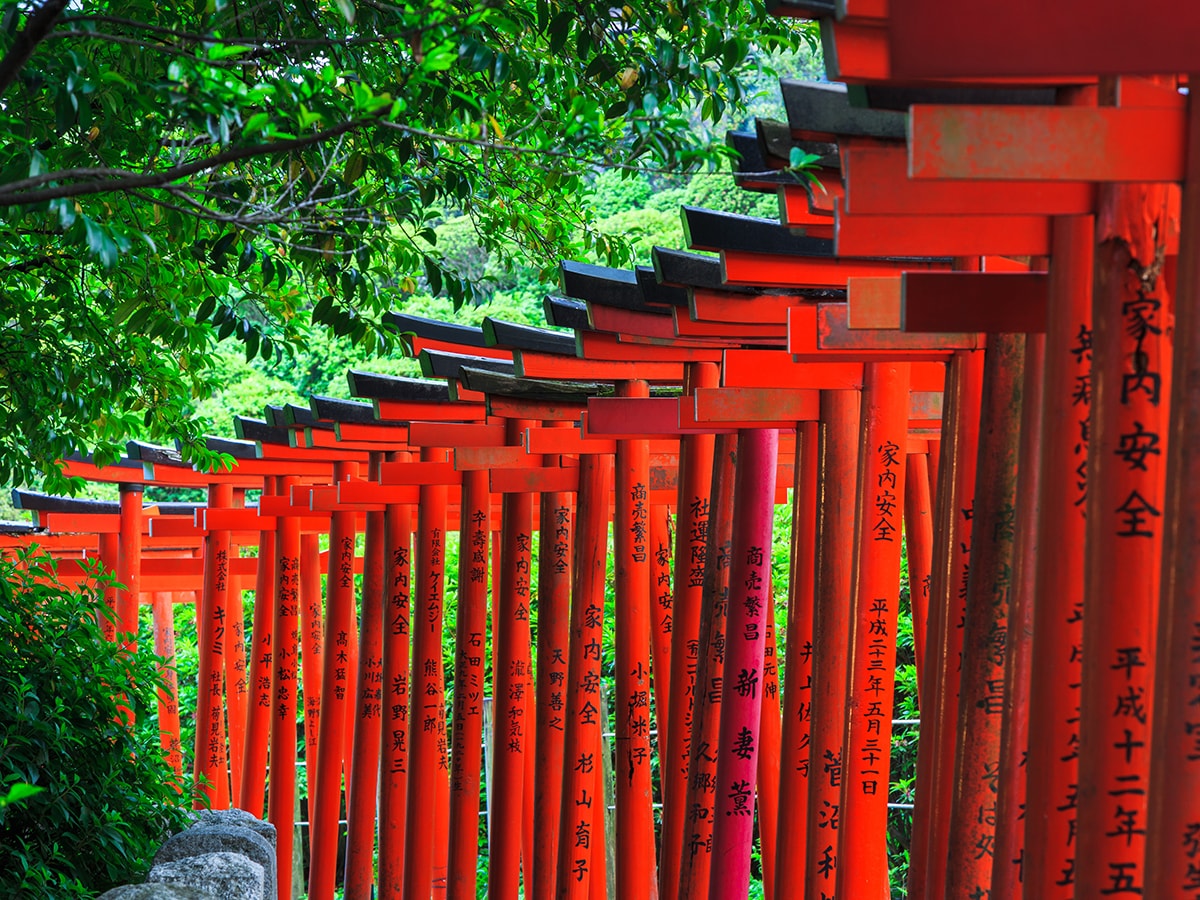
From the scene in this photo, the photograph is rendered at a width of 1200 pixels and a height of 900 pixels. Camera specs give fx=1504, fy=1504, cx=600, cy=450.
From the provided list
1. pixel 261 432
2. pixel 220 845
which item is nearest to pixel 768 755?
pixel 220 845

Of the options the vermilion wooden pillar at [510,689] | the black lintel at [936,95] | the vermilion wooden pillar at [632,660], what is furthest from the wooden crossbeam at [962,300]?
the vermilion wooden pillar at [510,689]

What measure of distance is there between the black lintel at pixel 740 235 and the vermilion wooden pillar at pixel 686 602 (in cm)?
204

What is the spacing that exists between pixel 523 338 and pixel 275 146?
4.58m

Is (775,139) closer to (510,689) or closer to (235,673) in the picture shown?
(510,689)

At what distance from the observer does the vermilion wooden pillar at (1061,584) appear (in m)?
3.69

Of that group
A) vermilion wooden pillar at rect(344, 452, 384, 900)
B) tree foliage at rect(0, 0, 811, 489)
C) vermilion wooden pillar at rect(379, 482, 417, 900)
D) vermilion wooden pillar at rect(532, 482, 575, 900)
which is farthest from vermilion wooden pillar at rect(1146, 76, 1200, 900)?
vermilion wooden pillar at rect(344, 452, 384, 900)

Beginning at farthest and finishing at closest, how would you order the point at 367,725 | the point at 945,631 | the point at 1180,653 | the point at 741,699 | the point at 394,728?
the point at 367,725, the point at 394,728, the point at 741,699, the point at 945,631, the point at 1180,653

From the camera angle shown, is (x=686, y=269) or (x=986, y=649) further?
(x=686, y=269)

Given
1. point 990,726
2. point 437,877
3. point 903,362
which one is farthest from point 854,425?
point 437,877

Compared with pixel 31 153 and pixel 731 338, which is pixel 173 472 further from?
pixel 31 153

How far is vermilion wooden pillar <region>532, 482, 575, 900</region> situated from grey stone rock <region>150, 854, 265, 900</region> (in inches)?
147

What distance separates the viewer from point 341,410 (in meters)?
11.3

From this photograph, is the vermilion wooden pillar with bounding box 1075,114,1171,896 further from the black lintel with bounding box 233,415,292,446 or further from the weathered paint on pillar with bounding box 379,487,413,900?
the black lintel with bounding box 233,415,292,446

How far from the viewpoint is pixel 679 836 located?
27.5 feet
